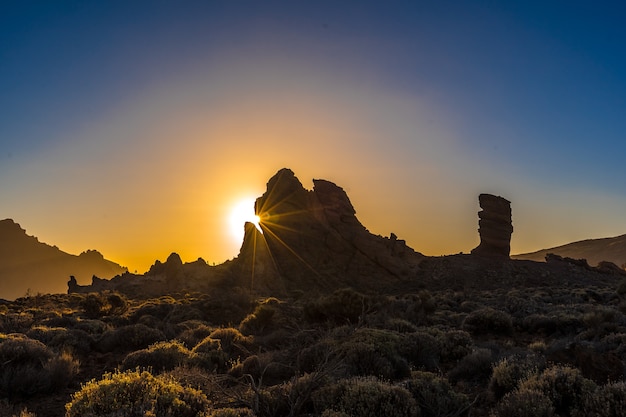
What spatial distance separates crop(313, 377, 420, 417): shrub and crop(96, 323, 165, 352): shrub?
1099cm

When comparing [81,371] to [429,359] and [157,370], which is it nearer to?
[157,370]

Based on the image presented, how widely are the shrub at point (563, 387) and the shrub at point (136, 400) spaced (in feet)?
19.3

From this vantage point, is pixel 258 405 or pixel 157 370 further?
pixel 157 370

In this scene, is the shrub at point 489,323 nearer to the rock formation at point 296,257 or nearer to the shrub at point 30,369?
the shrub at point 30,369

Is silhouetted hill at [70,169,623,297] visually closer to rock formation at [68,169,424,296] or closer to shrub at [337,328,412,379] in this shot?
rock formation at [68,169,424,296]

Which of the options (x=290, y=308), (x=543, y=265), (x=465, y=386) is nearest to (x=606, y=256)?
(x=543, y=265)

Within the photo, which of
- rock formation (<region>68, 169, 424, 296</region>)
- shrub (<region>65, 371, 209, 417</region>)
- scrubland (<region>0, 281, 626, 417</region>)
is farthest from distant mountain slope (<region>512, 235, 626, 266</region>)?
shrub (<region>65, 371, 209, 417</region>)

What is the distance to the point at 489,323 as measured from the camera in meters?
17.2

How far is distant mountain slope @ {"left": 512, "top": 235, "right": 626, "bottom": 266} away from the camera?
5969 inches

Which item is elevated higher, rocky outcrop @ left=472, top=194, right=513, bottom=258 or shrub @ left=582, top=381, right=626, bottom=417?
rocky outcrop @ left=472, top=194, right=513, bottom=258

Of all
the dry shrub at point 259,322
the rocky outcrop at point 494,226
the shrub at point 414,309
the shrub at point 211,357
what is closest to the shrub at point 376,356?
the shrub at point 211,357

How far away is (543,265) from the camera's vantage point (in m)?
58.6

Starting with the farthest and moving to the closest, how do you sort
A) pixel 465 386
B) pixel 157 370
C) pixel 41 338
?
pixel 41 338
pixel 157 370
pixel 465 386

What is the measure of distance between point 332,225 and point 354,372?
46.7m
